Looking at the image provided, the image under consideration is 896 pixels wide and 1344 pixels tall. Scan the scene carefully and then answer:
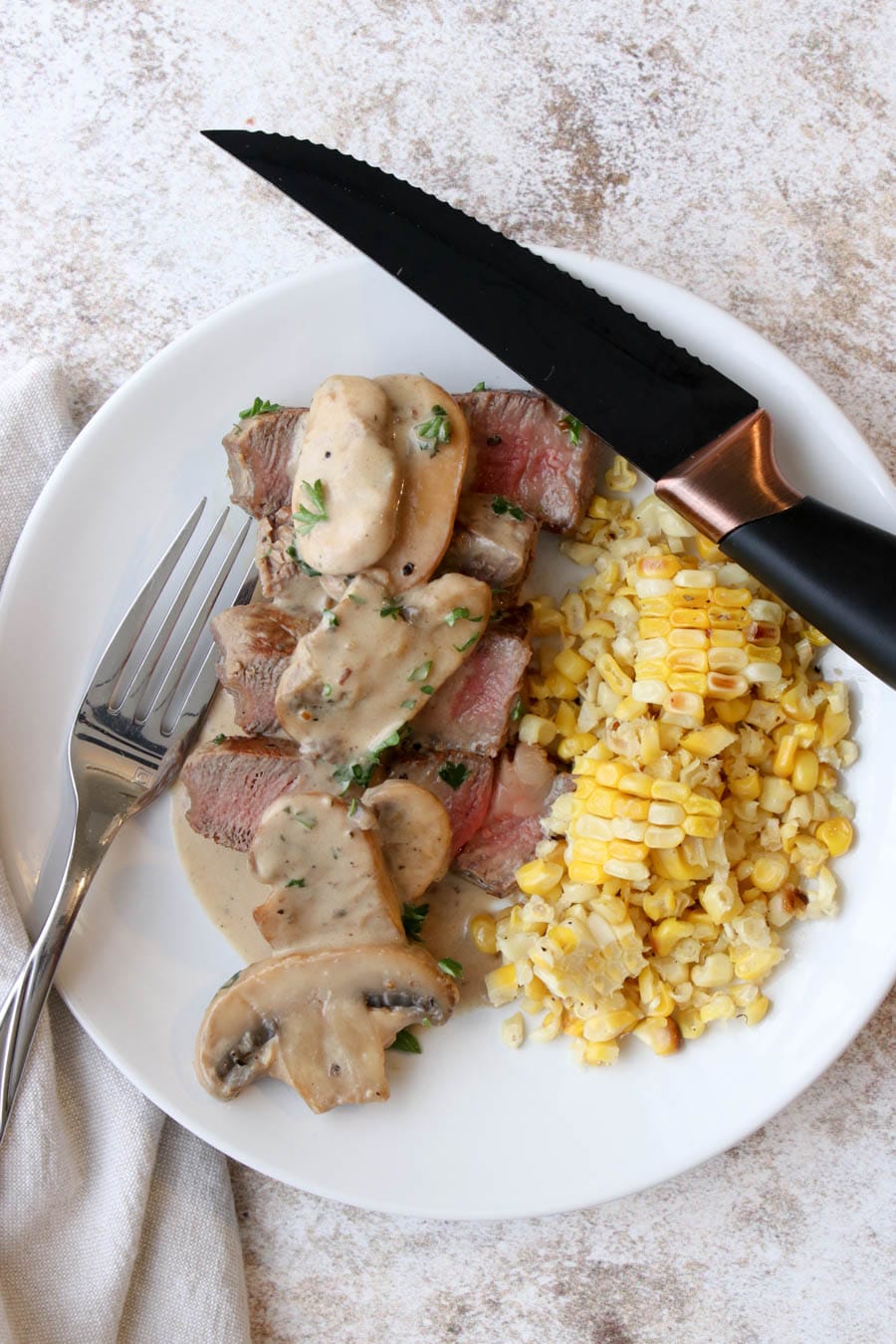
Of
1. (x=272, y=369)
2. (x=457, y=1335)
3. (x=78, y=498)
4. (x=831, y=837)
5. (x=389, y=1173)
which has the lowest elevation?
(x=457, y=1335)

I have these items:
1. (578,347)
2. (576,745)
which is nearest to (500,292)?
(578,347)

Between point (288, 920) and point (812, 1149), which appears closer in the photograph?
point (288, 920)

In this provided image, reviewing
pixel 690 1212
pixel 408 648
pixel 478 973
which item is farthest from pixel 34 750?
pixel 690 1212

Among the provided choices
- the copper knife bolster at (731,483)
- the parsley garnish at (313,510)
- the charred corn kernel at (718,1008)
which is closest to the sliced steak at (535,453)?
the copper knife bolster at (731,483)

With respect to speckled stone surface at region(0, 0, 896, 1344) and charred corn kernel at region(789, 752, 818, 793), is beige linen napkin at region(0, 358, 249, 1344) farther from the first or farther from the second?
charred corn kernel at region(789, 752, 818, 793)

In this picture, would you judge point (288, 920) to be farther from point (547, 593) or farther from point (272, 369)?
point (272, 369)

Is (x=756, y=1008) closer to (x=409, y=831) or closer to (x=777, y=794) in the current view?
(x=777, y=794)

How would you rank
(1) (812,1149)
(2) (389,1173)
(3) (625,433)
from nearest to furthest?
(3) (625,433), (2) (389,1173), (1) (812,1149)
